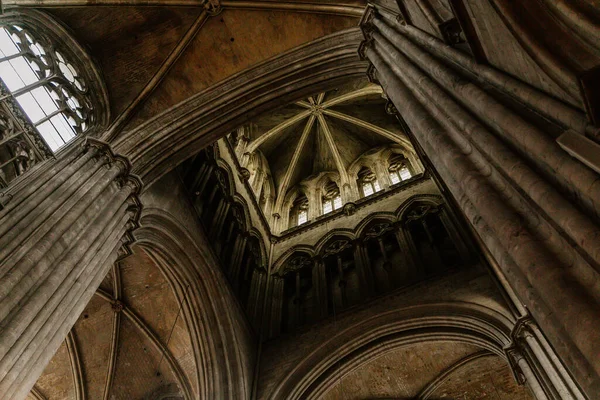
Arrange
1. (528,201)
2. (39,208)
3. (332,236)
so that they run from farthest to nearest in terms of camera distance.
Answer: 1. (332,236)
2. (39,208)
3. (528,201)

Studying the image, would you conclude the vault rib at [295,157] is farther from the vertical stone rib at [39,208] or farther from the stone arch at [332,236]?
the vertical stone rib at [39,208]

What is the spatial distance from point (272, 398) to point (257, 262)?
15.0 ft

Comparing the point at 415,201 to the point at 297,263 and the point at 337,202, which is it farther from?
the point at 337,202

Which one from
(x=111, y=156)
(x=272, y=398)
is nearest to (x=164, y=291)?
(x=272, y=398)

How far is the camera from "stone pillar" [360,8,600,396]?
216 cm

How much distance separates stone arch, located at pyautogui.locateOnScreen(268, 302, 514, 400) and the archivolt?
15.3 feet

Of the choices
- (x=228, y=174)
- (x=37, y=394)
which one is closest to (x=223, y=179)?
(x=228, y=174)

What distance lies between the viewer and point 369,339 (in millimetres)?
9484

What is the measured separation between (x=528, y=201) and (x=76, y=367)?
11922mm

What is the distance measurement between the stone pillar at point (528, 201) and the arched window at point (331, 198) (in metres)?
11.5

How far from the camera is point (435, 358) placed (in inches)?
405

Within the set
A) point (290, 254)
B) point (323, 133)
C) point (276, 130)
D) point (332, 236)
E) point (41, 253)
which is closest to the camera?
point (41, 253)

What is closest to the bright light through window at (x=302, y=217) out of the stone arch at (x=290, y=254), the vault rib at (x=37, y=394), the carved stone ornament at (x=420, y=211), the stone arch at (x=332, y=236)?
the stone arch at (x=290, y=254)

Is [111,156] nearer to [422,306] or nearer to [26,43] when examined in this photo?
[26,43]
